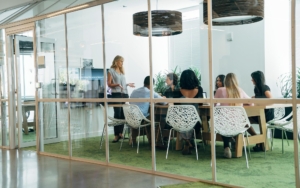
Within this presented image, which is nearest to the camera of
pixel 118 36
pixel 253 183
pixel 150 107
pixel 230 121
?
pixel 253 183

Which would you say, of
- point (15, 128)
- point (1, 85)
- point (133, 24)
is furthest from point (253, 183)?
point (1, 85)

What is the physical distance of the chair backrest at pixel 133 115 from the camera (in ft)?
18.7

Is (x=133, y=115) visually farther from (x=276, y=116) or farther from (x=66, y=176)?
(x=276, y=116)

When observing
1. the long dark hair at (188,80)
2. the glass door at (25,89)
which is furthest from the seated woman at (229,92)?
the glass door at (25,89)

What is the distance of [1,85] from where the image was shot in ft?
28.0

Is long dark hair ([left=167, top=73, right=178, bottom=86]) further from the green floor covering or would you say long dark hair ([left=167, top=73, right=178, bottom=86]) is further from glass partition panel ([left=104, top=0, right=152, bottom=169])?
the green floor covering

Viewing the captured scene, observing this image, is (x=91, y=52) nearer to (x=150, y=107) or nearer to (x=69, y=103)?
(x=69, y=103)

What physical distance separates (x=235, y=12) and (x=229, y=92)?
100 centimetres

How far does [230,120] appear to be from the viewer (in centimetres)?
471

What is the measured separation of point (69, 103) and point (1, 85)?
2671 mm

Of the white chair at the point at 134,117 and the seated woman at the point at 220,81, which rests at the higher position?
the seated woman at the point at 220,81

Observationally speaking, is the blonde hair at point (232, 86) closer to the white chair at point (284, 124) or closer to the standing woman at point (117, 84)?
the white chair at point (284, 124)

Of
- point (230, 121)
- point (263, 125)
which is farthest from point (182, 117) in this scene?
point (263, 125)

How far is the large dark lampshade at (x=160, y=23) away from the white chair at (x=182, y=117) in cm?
109
